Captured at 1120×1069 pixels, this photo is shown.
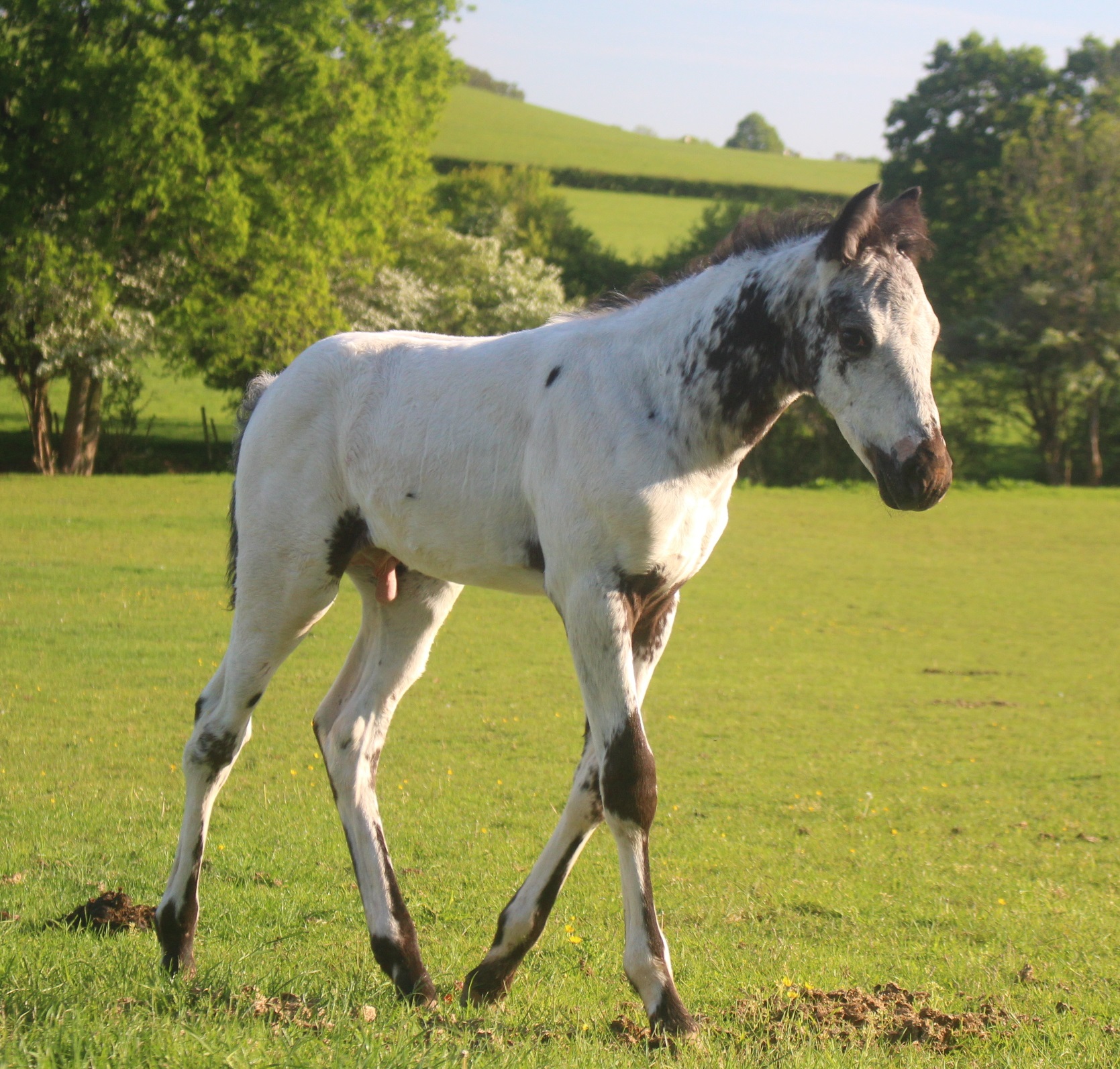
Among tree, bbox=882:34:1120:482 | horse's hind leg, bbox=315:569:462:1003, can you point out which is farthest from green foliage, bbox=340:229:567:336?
horse's hind leg, bbox=315:569:462:1003

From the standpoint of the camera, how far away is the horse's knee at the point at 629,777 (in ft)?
10.6

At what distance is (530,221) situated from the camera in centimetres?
4538

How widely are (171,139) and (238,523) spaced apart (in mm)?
22091

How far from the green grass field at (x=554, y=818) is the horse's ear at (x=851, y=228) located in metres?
2.11

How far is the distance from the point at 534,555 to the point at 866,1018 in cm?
175

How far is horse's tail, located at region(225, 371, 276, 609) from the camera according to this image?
4.19 metres

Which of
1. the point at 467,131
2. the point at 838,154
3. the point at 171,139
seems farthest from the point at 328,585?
the point at 838,154

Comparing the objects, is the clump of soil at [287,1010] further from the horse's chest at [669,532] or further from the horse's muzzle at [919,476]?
the horse's muzzle at [919,476]

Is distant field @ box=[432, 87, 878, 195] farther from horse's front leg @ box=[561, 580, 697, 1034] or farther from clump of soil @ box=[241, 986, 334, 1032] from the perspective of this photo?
clump of soil @ box=[241, 986, 334, 1032]

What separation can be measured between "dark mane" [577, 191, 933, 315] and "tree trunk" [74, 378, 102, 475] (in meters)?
25.2

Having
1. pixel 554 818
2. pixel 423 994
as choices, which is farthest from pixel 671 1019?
pixel 554 818

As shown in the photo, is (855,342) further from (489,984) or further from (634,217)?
(634,217)

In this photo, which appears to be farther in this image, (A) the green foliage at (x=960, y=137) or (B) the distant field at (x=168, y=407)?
(A) the green foliage at (x=960, y=137)

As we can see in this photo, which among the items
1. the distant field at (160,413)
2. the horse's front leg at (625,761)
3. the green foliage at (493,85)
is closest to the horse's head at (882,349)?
the horse's front leg at (625,761)
